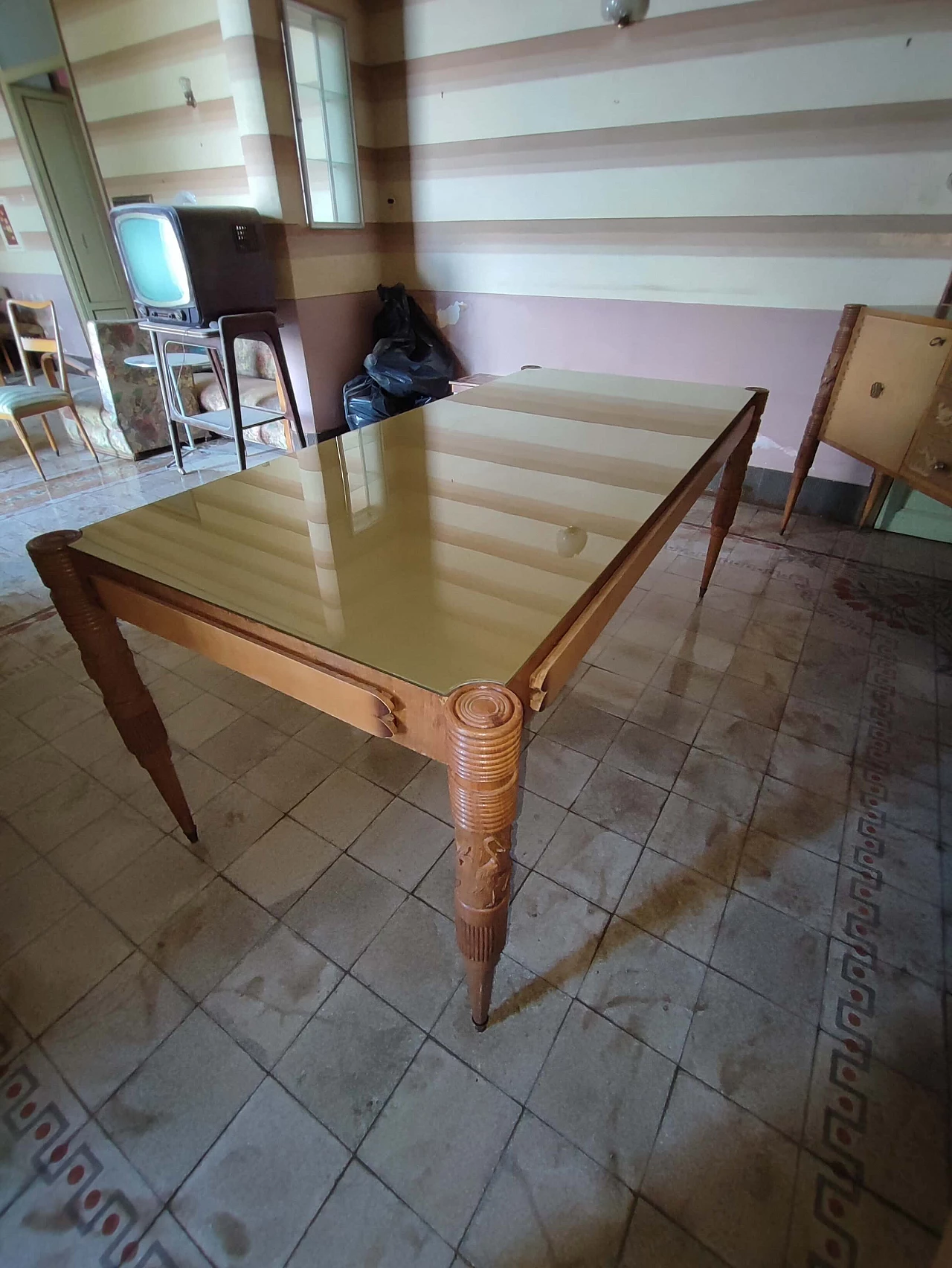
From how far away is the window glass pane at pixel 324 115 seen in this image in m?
2.86

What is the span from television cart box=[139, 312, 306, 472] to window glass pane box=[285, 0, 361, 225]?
75 cm

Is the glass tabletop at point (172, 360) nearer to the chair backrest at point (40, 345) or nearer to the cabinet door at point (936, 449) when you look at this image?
the chair backrest at point (40, 345)

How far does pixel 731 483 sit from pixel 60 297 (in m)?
5.49

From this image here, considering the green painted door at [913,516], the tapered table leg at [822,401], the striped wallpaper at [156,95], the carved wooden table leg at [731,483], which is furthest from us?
the striped wallpaper at [156,95]

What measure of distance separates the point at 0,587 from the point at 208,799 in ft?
5.43

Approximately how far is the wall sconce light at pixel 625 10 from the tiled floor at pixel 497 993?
2758 mm

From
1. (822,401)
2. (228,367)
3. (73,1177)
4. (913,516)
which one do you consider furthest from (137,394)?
(913,516)

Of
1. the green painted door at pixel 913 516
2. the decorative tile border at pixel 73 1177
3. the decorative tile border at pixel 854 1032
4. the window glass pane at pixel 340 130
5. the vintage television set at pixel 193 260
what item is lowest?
the decorative tile border at pixel 73 1177

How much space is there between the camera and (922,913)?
1.18 m

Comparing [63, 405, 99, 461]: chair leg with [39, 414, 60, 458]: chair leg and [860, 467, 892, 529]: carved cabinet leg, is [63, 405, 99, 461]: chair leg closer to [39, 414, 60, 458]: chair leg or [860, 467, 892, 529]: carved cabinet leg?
[39, 414, 60, 458]: chair leg

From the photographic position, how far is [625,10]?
94.7 inches

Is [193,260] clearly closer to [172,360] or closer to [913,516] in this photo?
[172,360]

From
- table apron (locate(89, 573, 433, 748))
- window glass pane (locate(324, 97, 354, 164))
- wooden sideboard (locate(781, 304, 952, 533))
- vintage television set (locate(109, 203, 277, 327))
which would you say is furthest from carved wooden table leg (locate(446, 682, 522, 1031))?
window glass pane (locate(324, 97, 354, 164))

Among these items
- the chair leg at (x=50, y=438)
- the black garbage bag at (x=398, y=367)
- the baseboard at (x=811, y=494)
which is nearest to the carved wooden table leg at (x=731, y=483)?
the baseboard at (x=811, y=494)
